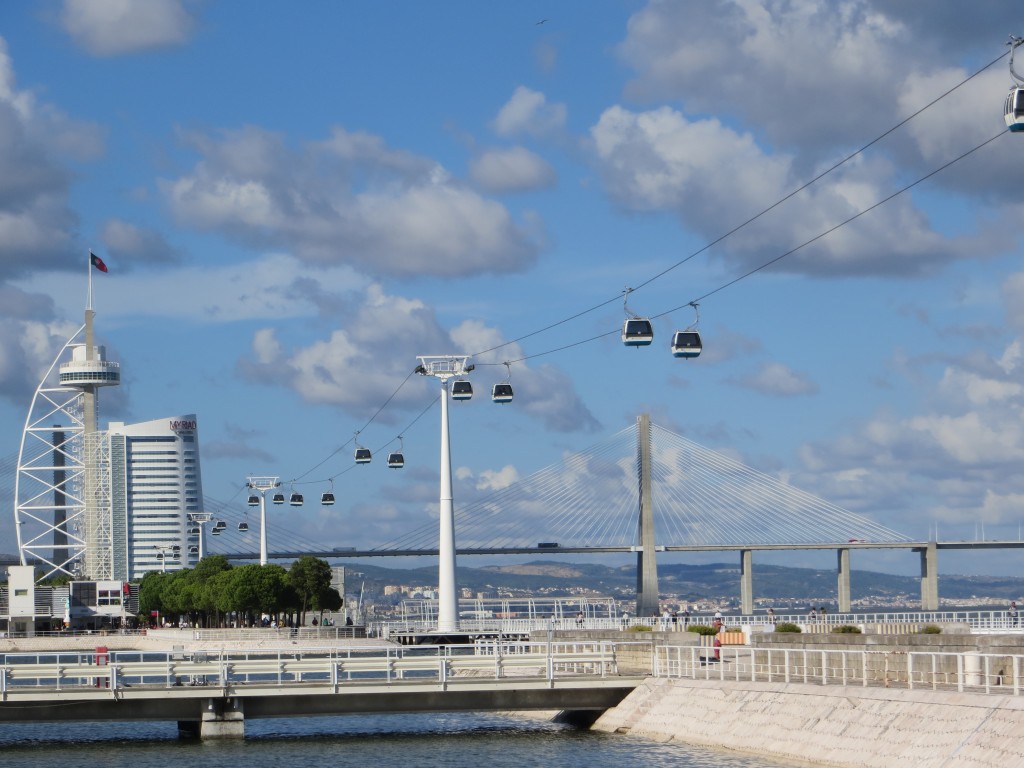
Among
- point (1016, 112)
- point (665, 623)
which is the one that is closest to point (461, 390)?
point (665, 623)

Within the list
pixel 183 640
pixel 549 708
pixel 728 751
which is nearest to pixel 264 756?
pixel 549 708

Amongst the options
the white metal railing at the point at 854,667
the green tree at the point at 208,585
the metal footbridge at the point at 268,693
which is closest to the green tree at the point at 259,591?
the green tree at the point at 208,585

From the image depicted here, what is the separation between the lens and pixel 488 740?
40.8 m

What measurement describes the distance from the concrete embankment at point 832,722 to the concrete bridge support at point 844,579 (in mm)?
91669

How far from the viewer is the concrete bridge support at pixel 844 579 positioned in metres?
131

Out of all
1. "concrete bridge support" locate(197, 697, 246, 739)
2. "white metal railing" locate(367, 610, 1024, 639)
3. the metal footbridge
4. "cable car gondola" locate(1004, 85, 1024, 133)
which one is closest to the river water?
"concrete bridge support" locate(197, 697, 246, 739)

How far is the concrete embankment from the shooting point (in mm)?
25453

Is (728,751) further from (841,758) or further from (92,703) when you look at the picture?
(92,703)

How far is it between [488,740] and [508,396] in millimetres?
12358

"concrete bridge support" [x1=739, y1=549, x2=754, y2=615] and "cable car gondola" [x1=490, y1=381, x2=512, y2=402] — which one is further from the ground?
"cable car gondola" [x1=490, y1=381, x2=512, y2=402]

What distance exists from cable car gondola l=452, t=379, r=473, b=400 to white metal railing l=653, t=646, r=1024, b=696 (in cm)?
1122

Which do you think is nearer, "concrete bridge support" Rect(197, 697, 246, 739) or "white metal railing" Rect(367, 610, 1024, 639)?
"concrete bridge support" Rect(197, 697, 246, 739)

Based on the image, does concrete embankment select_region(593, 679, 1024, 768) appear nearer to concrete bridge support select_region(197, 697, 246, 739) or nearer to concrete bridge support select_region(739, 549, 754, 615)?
concrete bridge support select_region(197, 697, 246, 739)

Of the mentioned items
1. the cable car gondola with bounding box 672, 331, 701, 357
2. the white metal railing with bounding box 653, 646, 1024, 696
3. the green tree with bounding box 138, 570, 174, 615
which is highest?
the cable car gondola with bounding box 672, 331, 701, 357
